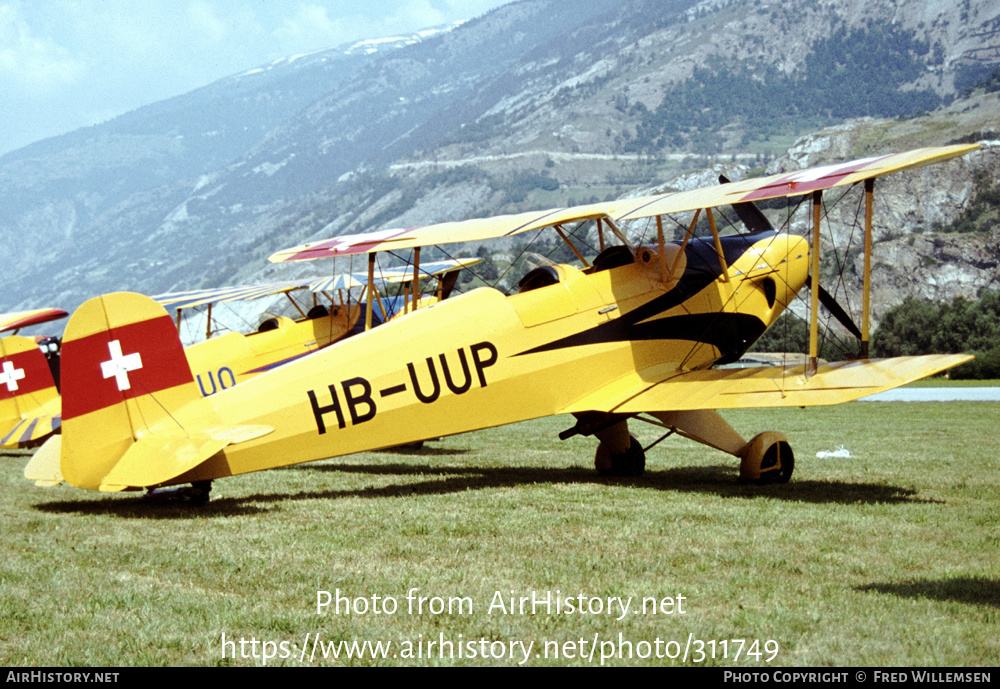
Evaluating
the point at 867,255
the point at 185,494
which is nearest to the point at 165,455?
the point at 185,494

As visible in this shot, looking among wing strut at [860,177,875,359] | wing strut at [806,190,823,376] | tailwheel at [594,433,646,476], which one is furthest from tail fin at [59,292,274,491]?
wing strut at [860,177,875,359]

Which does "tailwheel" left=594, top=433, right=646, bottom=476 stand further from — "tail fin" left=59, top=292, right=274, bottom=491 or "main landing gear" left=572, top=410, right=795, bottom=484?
"tail fin" left=59, top=292, right=274, bottom=491

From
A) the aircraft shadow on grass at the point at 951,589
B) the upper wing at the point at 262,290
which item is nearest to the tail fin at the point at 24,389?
the upper wing at the point at 262,290

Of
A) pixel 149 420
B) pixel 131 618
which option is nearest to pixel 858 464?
pixel 149 420

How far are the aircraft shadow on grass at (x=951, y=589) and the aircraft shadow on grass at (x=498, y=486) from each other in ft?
9.48

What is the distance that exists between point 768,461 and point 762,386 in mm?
916

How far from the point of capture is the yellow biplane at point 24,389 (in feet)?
50.7

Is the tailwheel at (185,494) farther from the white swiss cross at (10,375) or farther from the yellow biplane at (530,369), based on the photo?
the white swiss cross at (10,375)

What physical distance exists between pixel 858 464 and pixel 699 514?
4570 mm

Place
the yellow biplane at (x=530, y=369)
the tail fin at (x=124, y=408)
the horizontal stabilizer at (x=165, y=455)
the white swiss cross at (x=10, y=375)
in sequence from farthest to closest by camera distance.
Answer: the white swiss cross at (x=10, y=375) → the yellow biplane at (x=530, y=369) → the tail fin at (x=124, y=408) → the horizontal stabilizer at (x=165, y=455)

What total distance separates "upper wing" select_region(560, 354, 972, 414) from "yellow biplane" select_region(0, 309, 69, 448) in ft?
32.9

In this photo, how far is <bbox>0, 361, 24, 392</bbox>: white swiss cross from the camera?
1563cm

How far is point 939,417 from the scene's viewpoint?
20062mm

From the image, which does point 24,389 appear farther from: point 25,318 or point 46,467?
point 46,467
